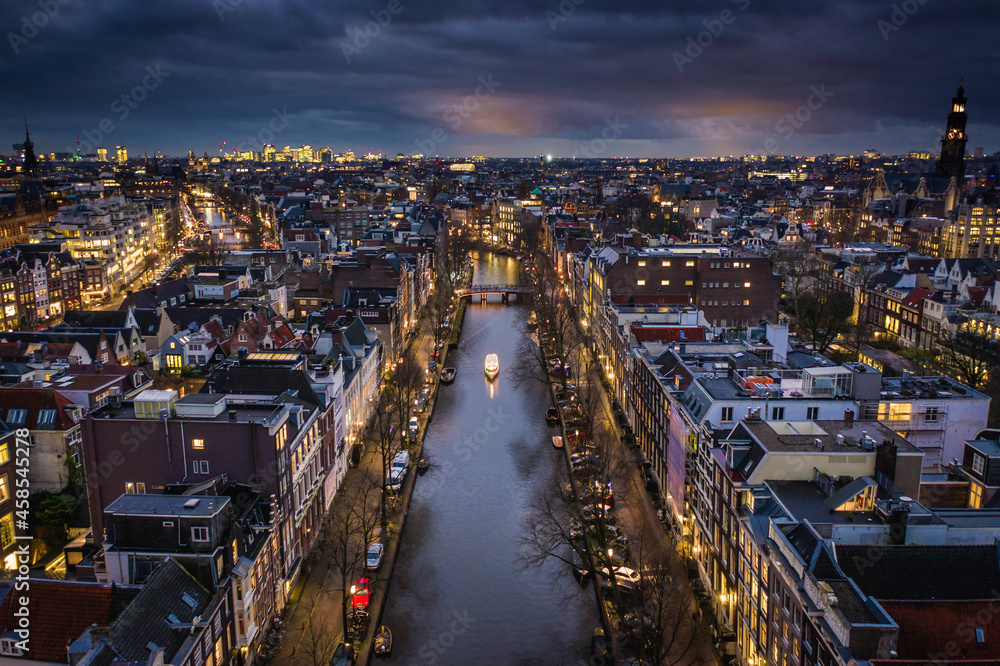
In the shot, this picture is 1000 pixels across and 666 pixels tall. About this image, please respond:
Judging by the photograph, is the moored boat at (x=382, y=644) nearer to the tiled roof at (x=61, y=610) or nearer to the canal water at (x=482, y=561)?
the canal water at (x=482, y=561)

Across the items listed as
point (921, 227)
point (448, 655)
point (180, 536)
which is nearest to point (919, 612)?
point (448, 655)

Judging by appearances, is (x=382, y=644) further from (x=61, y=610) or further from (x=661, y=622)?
(x=61, y=610)

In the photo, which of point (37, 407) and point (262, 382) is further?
point (37, 407)

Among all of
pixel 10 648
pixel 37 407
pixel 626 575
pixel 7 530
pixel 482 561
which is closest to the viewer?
pixel 10 648

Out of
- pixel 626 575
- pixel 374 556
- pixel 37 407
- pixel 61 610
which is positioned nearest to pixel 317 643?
pixel 374 556

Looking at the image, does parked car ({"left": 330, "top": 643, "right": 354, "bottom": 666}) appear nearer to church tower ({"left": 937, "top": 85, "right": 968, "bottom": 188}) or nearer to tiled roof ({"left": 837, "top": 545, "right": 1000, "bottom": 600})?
tiled roof ({"left": 837, "top": 545, "right": 1000, "bottom": 600})

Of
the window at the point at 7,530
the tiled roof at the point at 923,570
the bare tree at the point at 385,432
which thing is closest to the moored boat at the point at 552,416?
the bare tree at the point at 385,432

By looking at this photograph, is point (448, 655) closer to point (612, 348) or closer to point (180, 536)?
point (180, 536)
